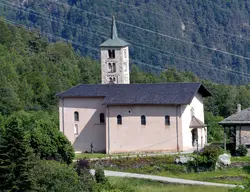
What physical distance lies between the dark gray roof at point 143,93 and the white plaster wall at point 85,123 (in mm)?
547

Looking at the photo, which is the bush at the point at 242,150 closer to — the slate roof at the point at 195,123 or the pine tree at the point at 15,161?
the slate roof at the point at 195,123

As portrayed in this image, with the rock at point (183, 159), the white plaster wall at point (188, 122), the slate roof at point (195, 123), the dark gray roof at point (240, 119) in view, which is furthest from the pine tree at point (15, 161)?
the slate roof at point (195, 123)

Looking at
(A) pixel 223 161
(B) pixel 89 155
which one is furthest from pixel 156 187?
(B) pixel 89 155

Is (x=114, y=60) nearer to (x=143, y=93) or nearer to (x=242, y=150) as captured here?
(x=143, y=93)

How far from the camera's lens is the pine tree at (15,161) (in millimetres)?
45219

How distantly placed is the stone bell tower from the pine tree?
32.7 metres

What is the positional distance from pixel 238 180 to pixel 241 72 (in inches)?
5651

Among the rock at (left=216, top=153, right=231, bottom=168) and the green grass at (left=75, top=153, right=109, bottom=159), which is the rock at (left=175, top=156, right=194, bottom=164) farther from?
the green grass at (left=75, top=153, right=109, bottom=159)

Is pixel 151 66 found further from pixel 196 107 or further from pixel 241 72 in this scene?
pixel 196 107

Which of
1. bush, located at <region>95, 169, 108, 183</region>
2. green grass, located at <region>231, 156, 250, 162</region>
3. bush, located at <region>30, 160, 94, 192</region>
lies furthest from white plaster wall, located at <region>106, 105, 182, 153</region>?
bush, located at <region>30, 160, 94, 192</region>

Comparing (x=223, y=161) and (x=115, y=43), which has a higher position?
(x=115, y=43)

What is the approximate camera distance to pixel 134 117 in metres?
60.2

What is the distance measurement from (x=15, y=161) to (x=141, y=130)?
Answer: 1491 cm

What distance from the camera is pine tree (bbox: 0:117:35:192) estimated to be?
148 ft
